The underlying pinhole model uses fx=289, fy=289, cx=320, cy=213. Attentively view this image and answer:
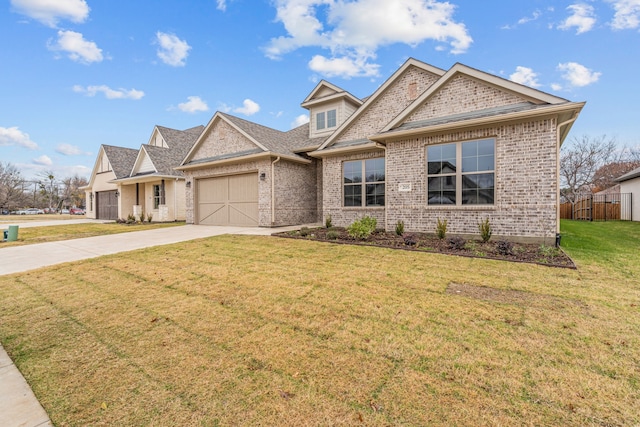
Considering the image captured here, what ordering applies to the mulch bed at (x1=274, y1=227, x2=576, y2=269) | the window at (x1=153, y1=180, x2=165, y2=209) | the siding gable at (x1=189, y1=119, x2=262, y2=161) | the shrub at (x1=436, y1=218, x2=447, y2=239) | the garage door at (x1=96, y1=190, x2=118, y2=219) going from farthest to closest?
1. the garage door at (x1=96, y1=190, x2=118, y2=219)
2. the window at (x1=153, y1=180, x2=165, y2=209)
3. the siding gable at (x1=189, y1=119, x2=262, y2=161)
4. the shrub at (x1=436, y1=218, x2=447, y2=239)
5. the mulch bed at (x1=274, y1=227, x2=576, y2=269)

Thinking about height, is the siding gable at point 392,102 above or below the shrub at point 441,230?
above

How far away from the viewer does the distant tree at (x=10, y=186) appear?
47469 mm

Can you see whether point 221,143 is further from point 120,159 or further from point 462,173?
point 120,159

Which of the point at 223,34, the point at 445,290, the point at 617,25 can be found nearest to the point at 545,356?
the point at 445,290

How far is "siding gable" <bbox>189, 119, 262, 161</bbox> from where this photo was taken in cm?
1494

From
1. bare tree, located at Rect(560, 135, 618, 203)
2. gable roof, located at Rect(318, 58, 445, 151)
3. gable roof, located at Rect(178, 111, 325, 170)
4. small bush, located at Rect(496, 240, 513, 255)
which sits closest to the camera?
small bush, located at Rect(496, 240, 513, 255)

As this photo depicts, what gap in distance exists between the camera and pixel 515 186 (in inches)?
323

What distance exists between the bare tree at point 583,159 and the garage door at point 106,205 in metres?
40.7

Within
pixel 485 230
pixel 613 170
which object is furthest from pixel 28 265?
pixel 613 170

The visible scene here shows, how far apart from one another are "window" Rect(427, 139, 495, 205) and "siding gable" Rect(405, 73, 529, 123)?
114 cm

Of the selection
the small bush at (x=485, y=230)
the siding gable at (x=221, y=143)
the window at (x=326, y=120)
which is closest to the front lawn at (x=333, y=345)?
the small bush at (x=485, y=230)

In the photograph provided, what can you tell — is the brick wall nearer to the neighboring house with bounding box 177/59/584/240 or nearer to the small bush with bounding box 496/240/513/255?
the neighboring house with bounding box 177/59/584/240

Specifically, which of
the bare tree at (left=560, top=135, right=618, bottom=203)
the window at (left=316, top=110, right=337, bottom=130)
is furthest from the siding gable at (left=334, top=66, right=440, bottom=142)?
the bare tree at (left=560, top=135, right=618, bottom=203)

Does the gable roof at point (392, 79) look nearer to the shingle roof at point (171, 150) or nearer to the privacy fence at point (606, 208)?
the shingle roof at point (171, 150)
